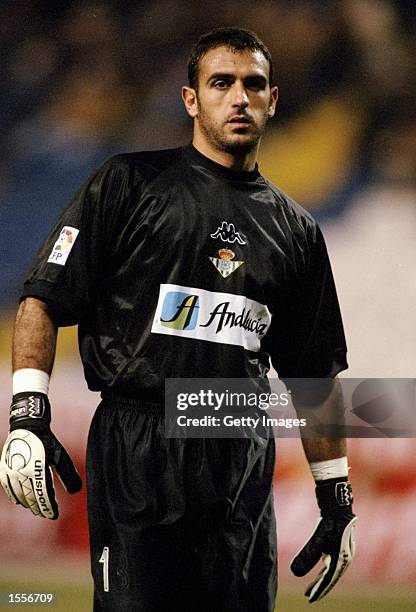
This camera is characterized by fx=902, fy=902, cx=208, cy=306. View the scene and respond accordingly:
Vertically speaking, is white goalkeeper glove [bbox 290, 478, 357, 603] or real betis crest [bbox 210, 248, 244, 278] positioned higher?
real betis crest [bbox 210, 248, 244, 278]

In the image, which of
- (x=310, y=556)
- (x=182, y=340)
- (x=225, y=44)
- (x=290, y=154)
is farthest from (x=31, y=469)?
(x=290, y=154)

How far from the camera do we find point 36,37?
2.24m

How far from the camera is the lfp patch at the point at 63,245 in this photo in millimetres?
1650

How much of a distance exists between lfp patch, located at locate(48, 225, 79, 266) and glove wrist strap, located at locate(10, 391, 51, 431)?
0.25 m

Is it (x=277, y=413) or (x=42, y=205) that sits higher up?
(x=42, y=205)

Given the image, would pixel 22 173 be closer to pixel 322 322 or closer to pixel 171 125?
pixel 171 125

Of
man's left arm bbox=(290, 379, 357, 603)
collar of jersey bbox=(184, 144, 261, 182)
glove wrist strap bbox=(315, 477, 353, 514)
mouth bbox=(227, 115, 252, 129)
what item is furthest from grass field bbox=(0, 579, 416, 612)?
mouth bbox=(227, 115, 252, 129)

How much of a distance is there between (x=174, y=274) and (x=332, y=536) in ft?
2.15

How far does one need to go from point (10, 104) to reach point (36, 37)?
7.1 inches

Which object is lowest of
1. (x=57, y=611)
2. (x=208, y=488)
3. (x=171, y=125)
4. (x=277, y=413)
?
(x=57, y=611)

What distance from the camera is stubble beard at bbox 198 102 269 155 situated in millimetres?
1807

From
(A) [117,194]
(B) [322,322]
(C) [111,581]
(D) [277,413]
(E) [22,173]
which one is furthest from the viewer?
(E) [22,173]

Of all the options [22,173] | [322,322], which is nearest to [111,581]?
[322,322]

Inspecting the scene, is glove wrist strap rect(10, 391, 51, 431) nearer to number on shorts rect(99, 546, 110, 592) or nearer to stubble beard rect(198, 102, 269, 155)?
number on shorts rect(99, 546, 110, 592)
